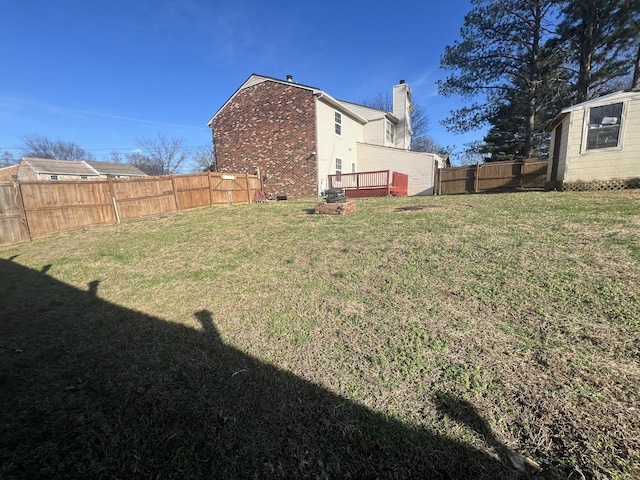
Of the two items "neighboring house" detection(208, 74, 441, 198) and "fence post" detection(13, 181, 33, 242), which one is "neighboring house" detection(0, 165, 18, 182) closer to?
"neighboring house" detection(208, 74, 441, 198)

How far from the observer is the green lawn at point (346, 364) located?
1771mm

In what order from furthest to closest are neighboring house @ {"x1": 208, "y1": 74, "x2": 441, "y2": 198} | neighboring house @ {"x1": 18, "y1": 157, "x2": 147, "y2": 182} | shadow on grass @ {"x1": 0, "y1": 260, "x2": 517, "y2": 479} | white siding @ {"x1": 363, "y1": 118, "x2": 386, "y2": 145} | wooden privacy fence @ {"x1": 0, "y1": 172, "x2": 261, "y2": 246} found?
neighboring house @ {"x1": 18, "y1": 157, "x2": 147, "y2": 182}, white siding @ {"x1": 363, "y1": 118, "x2": 386, "y2": 145}, neighboring house @ {"x1": 208, "y1": 74, "x2": 441, "y2": 198}, wooden privacy fence @ {"x1": 0, "y1": 172, "x2": 261, "y2": 246}, shadow on grass @ {"x1": 0, "y1": 260, "x2": 517, "y2": 479}

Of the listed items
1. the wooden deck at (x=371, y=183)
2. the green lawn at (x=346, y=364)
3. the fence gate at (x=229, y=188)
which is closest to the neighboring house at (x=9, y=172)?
the fence gate at (x=229, y=188)

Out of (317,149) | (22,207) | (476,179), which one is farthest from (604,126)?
(22,207)

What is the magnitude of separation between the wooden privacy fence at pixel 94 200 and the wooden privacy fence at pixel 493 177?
1306cm

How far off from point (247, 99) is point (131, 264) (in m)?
14.2

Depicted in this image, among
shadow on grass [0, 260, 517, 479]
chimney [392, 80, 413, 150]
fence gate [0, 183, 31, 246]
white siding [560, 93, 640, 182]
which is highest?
chimney [392, 80, 413, 150]

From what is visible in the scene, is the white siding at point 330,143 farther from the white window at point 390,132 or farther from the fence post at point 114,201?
the fence post at point 114,201

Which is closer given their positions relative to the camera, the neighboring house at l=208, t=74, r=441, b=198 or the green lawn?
the green lawn

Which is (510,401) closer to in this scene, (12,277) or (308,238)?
(308,238)

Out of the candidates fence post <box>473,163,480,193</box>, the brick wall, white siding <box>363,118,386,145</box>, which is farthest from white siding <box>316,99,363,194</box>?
fence post <box>473,163,480,193</box>

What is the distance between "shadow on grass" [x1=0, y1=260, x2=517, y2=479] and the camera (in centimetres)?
173

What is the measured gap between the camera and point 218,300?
157 inches

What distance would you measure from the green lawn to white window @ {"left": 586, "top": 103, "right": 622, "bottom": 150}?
5196mm
